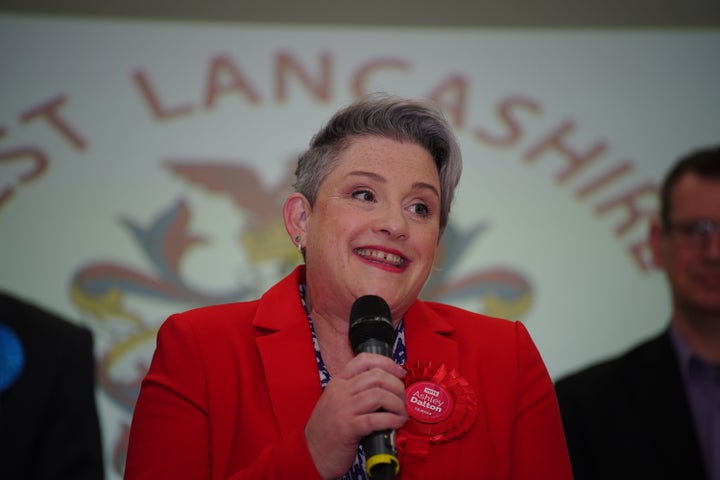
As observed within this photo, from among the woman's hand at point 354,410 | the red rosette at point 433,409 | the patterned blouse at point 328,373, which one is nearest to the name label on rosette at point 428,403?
the red rosette at point 433,409

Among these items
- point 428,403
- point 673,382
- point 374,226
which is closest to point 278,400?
point 428,403

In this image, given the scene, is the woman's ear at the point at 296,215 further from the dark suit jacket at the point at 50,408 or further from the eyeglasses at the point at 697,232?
the eyeglasses at the point at 697,232

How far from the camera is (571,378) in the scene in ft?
7.87

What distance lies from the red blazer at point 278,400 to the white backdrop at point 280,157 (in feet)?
5.16

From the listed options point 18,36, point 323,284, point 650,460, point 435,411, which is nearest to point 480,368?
point 435,411

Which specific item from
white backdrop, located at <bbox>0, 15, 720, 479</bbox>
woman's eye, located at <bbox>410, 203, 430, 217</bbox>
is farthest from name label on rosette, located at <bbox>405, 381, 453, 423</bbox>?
white backdrop, located at <bbox>0, 15, 720, 479</bbox>

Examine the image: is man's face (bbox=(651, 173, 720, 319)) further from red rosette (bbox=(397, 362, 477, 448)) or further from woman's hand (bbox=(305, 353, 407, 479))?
woman's hand (bbox=(305, 353, 407, 479))

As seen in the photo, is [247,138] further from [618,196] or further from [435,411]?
[435,411]

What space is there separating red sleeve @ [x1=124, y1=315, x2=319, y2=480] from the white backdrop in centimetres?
168

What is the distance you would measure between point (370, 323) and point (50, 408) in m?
Result: 0.59

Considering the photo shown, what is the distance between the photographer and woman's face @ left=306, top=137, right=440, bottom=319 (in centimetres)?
181

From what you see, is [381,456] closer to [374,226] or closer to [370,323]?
[370,323]

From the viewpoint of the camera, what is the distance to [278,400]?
175 cm

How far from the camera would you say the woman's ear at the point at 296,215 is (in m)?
2.00
